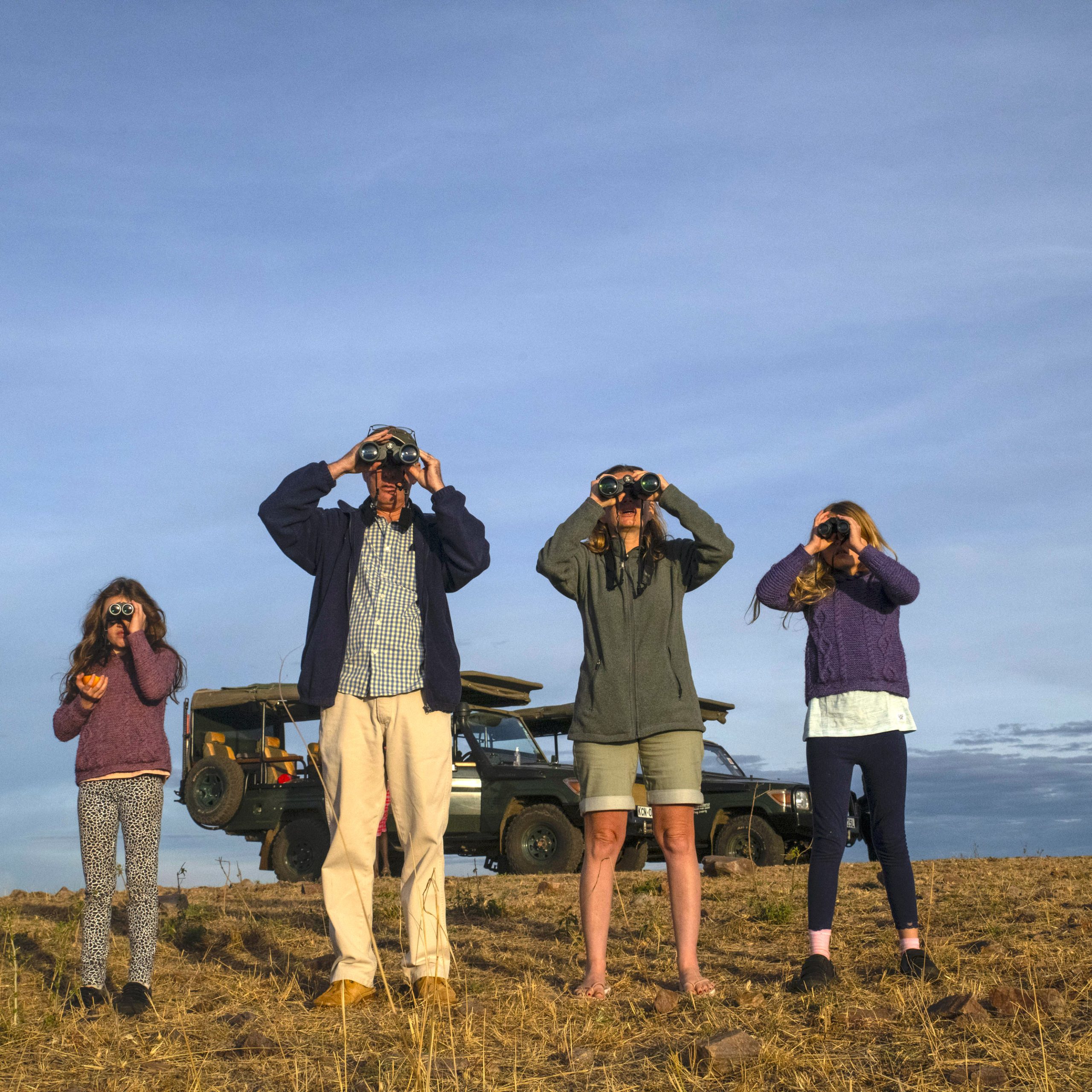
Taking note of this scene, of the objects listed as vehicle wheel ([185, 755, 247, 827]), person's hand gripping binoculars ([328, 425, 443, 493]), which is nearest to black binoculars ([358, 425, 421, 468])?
person's hand gripping binoculars ([328, 425, 443, 493])

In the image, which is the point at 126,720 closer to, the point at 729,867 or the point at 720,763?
the point at 729,867

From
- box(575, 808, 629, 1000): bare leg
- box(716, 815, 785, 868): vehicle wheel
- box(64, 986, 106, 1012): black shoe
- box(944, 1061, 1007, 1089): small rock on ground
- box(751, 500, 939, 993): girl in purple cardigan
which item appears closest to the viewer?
box(944, 1061, 1007, 1089): small rock on ground

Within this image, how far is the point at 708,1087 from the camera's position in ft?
10.7

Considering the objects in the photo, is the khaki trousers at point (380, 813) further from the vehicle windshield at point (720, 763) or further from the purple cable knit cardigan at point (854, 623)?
the vehicle windshield at point (720, 763)

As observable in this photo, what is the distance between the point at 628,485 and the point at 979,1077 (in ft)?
8.19

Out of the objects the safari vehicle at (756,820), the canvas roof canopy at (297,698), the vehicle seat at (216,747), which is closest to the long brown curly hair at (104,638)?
the canvas roof canopy at (297,698)

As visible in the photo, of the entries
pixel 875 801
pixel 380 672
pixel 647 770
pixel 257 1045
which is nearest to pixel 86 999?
pixel 257 1045

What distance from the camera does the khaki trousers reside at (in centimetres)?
448

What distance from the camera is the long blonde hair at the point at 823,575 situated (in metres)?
4.85

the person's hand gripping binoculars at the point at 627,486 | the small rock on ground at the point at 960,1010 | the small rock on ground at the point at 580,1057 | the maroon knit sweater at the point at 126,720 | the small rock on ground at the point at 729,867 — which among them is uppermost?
the person's hand gripping binoculars at the point at 627,486

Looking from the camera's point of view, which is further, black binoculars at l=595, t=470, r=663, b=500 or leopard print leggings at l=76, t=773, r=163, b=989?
leopard print leggings at l=76, t=773, r=163, b=989

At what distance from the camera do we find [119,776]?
16.2 feet

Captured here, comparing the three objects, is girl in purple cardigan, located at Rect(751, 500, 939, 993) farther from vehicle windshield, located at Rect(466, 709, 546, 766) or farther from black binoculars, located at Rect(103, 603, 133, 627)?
vehicle windshield, located at Rect(466, 709, 546, 766)

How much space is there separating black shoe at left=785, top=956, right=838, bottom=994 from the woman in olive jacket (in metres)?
0.34
